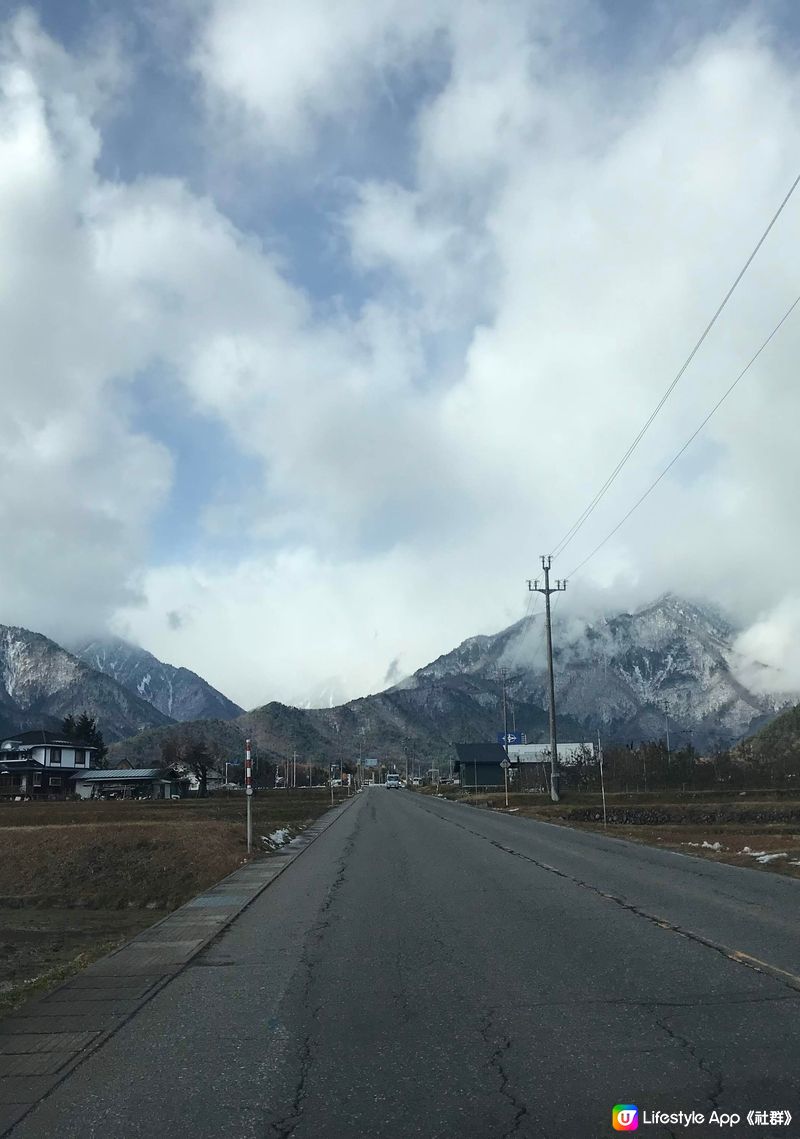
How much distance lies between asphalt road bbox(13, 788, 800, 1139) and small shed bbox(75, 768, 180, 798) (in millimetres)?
102796

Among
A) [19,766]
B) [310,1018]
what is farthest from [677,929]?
[19,766]

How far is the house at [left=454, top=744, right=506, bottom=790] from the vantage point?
131000 mm

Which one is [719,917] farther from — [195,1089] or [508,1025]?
[195,1089]

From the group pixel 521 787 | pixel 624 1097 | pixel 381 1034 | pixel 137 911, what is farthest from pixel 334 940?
pixel 521 787

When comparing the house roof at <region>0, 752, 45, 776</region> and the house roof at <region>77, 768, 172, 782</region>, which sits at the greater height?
the house roof at <region>0, 752, 45, 776</region>

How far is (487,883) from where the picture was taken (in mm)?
16500

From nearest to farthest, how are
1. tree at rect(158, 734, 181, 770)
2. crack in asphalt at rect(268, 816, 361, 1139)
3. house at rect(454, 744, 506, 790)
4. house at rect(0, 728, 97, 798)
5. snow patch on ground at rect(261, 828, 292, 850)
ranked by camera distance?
1. crack in asphalt at rect(268, 816, 361, 1139)
2. snow patch on ground at rect(261, 828, 292, 850)
3. house at rect(0, 728, 97, 798)
4. house at rect(454, 744, 506, 790)
5. tree at rect(158, 734, 181, 770)

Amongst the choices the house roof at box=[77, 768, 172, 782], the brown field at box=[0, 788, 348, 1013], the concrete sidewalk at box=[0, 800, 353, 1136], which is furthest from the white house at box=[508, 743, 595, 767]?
the concrete sidewalk at box=[0, 800, 353, 1136]

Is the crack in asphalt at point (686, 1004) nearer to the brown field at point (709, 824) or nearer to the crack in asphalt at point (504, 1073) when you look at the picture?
the crack in asphalt at point (504, 1073)

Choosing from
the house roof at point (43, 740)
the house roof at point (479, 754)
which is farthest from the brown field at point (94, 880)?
the house roof at point (479, 754)

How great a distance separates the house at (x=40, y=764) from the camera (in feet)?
348

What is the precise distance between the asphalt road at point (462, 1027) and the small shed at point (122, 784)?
Result: 102796 mm

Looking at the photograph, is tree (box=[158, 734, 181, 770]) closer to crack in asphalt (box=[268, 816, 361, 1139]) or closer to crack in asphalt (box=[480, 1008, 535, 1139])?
crack in asphalt (box=[268, 816, 361, 1139])

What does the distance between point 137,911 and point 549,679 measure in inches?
1645
